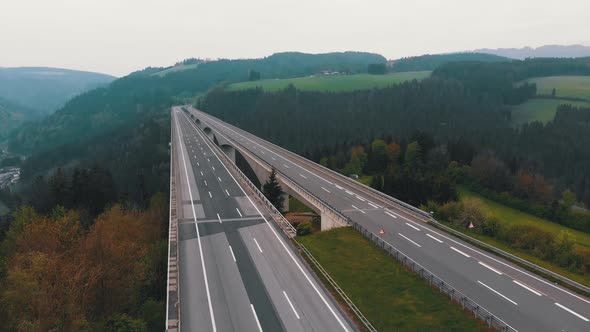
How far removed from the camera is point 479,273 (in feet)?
101

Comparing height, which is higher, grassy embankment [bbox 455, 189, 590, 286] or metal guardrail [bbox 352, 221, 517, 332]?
metal guardrail [bbox 352, 221, 517, 332]

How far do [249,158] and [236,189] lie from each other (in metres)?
26.0

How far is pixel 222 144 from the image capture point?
113438 mm

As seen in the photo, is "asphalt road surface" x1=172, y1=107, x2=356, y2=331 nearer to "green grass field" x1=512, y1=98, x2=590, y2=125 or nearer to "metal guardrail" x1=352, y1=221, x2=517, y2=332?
"metal guardrail" x1=352, y1=221, x2=517, y2=332

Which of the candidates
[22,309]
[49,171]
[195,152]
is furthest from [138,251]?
[49,171]

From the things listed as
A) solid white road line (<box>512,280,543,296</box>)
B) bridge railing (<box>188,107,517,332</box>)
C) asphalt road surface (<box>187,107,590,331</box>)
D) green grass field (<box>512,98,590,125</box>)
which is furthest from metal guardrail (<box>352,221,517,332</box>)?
green grass field (<box>512,98,590,125</box>)

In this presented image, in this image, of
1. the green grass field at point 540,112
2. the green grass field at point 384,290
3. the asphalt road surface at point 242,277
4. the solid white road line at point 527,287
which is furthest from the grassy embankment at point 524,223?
the green grass field at point 540,112

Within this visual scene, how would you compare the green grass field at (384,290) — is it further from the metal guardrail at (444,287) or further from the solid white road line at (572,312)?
the solid white road line at (572,312)

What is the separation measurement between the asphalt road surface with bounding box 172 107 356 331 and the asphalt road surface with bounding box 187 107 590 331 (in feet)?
33.1

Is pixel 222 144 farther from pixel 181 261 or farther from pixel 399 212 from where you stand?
pixel 181 261

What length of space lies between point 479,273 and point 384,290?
826cm

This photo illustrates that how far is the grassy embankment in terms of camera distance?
31737mm

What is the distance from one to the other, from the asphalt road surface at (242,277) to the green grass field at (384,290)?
234 centimetres

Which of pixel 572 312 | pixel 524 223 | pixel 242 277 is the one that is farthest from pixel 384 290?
pixel 524 223
